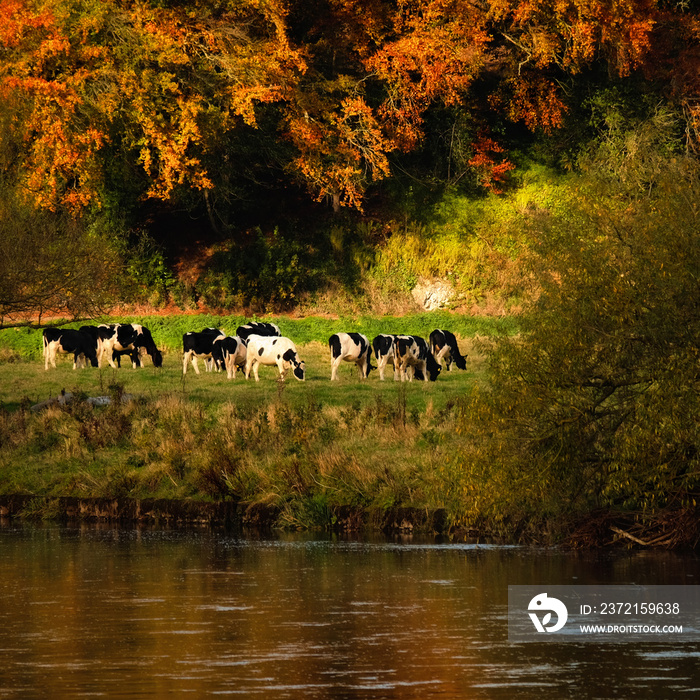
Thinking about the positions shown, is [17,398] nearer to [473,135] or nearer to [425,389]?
[425,389]

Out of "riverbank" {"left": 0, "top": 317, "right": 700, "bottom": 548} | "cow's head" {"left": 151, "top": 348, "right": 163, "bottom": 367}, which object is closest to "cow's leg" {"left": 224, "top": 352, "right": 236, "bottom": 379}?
"cow's head" {"left": 151, "top": 348, "right": 163, "bottom": 367}

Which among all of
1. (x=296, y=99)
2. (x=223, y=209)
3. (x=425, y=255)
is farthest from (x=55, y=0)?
(x=425, y=255)

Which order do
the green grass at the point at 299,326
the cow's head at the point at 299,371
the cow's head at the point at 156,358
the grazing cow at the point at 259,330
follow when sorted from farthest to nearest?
the green grass at the point at 299,326 < the grazing cow at the point at 259,330 < the cow's head at the point at 156,358 < the cow's head at the point at 299,371

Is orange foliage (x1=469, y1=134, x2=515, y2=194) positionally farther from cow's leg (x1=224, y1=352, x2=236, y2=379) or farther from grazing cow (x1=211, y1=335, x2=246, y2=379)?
cow's leg (x1=224, y1=352, x2=236, y2=379)

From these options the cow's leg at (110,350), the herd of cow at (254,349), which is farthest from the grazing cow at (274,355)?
the cow's leg at (110,350)

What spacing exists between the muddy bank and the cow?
19.1 meters

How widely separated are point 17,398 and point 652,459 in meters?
18.5

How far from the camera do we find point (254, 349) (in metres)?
37.6

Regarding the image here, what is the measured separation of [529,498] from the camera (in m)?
16.8

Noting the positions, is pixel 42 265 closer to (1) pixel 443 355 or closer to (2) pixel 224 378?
(2) pixel 224 378

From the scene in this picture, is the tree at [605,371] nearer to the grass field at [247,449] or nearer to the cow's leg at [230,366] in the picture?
the grass field at [247,449]

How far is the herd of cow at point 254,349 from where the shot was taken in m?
37.3

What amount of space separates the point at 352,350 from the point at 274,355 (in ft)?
7.19

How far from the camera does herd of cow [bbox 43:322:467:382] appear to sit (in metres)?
37.3
